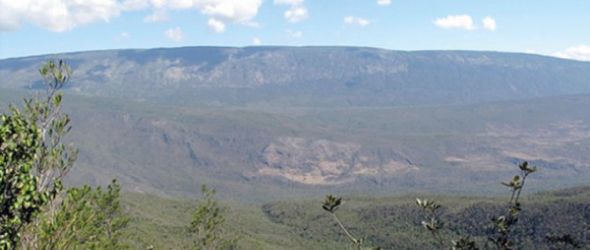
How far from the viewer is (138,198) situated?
15512cm

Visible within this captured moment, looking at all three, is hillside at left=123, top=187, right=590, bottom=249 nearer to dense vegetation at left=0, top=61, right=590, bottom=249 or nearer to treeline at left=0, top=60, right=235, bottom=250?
dense vegetation at left=0, top=61, right=590, bottom=249

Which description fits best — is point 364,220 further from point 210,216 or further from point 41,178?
point 41,178

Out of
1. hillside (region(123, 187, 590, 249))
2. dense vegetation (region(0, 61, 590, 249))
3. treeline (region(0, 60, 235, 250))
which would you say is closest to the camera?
dense vegetation (region(0, 61, 590, 249))

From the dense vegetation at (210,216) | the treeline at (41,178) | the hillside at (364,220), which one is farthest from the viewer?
the hillside at (364,220)

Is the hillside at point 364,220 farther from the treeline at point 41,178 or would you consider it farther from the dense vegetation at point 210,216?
the treeline at point 41,178

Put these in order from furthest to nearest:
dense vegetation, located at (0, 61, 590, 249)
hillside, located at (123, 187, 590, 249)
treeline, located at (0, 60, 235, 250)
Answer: hillside, located at (123, 187, 590, 249)
treeline, located at (0, 60, 235, 250)
dense vegetation, located at (0, 61, 590, 249)

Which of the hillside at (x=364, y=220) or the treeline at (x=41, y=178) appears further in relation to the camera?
the hillside at (x=364, y=220)

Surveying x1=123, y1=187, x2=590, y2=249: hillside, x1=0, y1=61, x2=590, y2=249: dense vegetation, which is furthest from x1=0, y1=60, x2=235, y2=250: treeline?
x1=123, y1=187, x2=590, y2=249: hillside

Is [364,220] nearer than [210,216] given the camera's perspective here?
No

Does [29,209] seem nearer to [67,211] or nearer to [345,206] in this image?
[67,211]

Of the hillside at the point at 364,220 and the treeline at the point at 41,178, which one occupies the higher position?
the treeline at the point at 41,178

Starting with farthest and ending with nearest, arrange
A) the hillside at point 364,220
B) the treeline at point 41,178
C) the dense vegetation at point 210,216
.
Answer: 1. the hillside at point 364,220
2. the treeline at point 41,178
3. the dense vegetation at point 210,216

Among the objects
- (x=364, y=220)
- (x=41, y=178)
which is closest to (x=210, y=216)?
(x=41, y=178)

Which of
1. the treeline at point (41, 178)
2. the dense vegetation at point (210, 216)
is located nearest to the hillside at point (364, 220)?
the dense vegetation at point (210, 216)
